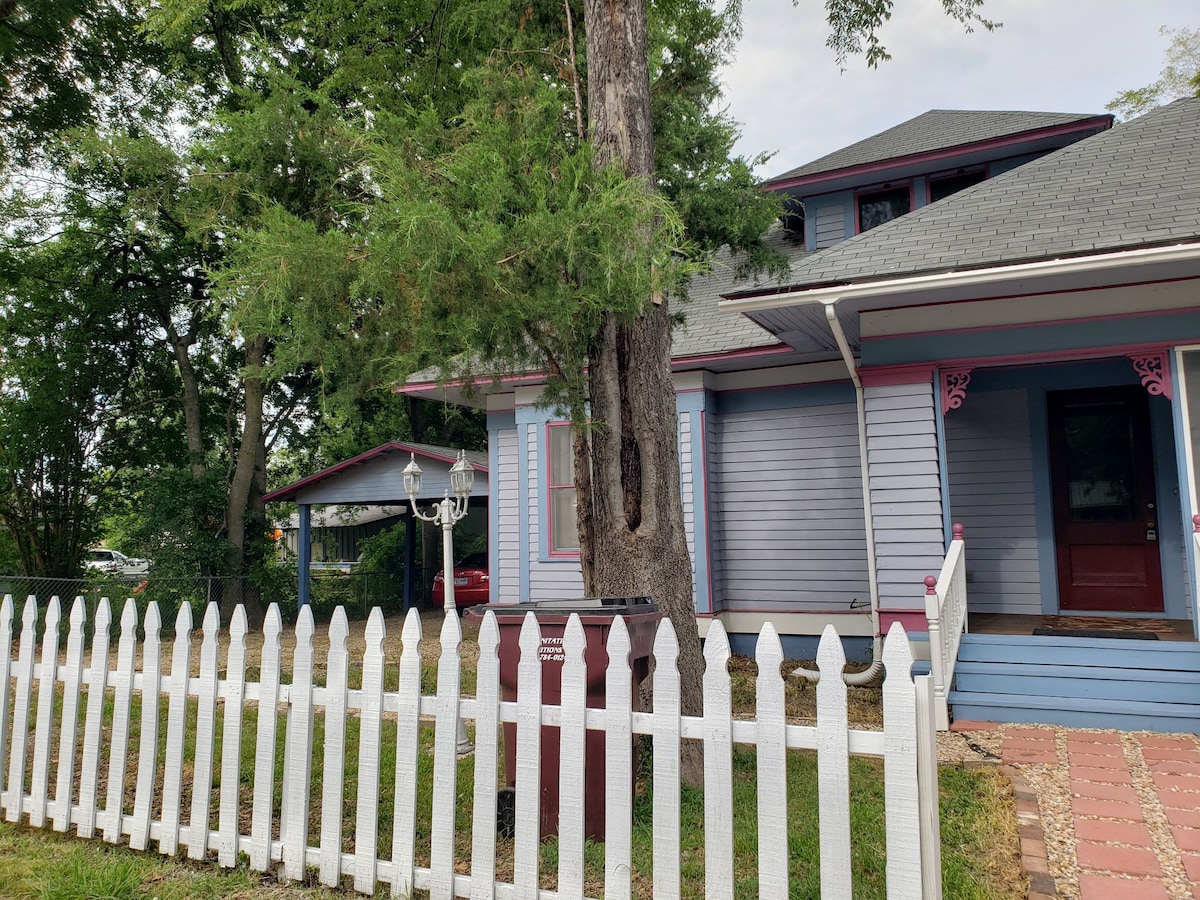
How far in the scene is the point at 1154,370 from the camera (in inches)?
243

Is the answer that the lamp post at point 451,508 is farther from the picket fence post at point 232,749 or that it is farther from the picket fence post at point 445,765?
the picket fence post at point 445,765

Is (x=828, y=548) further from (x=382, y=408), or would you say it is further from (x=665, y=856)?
(x=382, y=408)

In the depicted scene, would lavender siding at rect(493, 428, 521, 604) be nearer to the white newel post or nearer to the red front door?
the white newel post

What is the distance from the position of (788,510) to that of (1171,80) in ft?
97.1

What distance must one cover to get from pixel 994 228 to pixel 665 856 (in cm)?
600

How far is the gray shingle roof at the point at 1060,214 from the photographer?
19.6 feet

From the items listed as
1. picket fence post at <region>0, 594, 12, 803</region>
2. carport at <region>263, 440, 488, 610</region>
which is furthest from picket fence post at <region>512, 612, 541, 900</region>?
carport at <region>263, 440, 488, 610</region>

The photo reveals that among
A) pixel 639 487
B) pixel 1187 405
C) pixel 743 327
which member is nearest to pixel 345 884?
pixel 639 487

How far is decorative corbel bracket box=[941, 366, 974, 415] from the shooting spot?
6.78 metres

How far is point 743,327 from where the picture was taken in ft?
→ 30.3

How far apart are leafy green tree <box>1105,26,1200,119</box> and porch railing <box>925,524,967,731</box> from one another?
2829 cm

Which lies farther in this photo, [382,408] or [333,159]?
[382,408]

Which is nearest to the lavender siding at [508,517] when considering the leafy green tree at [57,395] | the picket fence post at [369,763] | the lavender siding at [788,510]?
the lavender siding at [788,510]

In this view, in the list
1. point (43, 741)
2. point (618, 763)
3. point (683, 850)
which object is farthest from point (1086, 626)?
point (43, 741)
